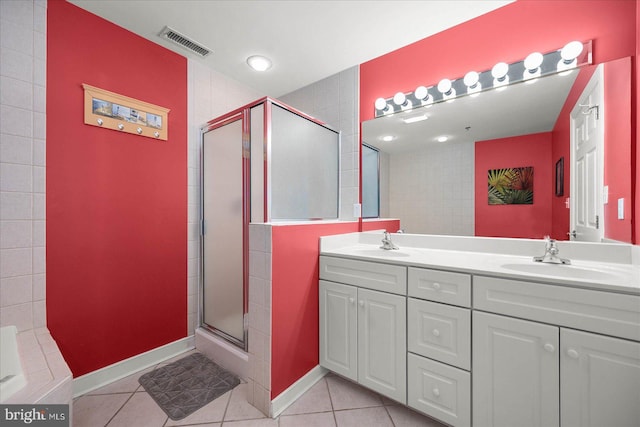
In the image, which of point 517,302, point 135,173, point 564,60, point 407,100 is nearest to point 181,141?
point 135,173

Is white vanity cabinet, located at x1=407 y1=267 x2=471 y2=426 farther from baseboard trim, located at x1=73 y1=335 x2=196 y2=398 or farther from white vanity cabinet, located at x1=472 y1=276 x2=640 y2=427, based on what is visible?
baseboard trim, located at x1=73 y1=335 x2=196 y2=398

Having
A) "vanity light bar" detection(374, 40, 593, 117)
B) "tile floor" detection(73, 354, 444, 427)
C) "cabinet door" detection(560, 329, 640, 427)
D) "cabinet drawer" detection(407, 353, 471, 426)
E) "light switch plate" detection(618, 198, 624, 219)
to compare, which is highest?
"vanity light bar" detection(374, 40, 593, 117)

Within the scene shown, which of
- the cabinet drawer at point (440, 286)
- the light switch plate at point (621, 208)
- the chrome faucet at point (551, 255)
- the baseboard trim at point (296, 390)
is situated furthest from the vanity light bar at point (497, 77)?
the baseboard trim at point (296, 390)

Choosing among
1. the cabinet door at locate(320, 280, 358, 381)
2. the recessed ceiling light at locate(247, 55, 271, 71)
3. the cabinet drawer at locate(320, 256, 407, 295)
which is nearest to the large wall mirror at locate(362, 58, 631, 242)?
the cabinet drawer at locate(320, 256, 407, 295)

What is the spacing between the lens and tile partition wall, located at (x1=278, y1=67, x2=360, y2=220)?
83.7 inches

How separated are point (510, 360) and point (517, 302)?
24 cm

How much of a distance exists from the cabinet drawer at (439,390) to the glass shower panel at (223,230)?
113cm

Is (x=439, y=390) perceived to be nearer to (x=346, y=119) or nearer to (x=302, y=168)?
(x=302, y=168)

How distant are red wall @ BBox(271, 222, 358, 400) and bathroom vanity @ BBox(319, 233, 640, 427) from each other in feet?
0.24

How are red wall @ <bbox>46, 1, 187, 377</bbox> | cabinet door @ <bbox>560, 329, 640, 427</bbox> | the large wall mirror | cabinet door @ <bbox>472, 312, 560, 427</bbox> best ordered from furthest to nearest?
red wall @ <bbox>46, 1, 187, 377</bbox>, the large wall mirror, cabinet door @ <bbox>472, 312, 560, 427</bbox>, cabinet door @ <bbox>560, 329, 640, 427</bbox>

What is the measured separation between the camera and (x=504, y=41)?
61.2 inches

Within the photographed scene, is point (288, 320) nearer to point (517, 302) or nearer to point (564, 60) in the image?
point (517, 302)

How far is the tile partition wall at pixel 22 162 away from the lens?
51.3 inches

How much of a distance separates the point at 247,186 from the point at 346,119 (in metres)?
1.08
